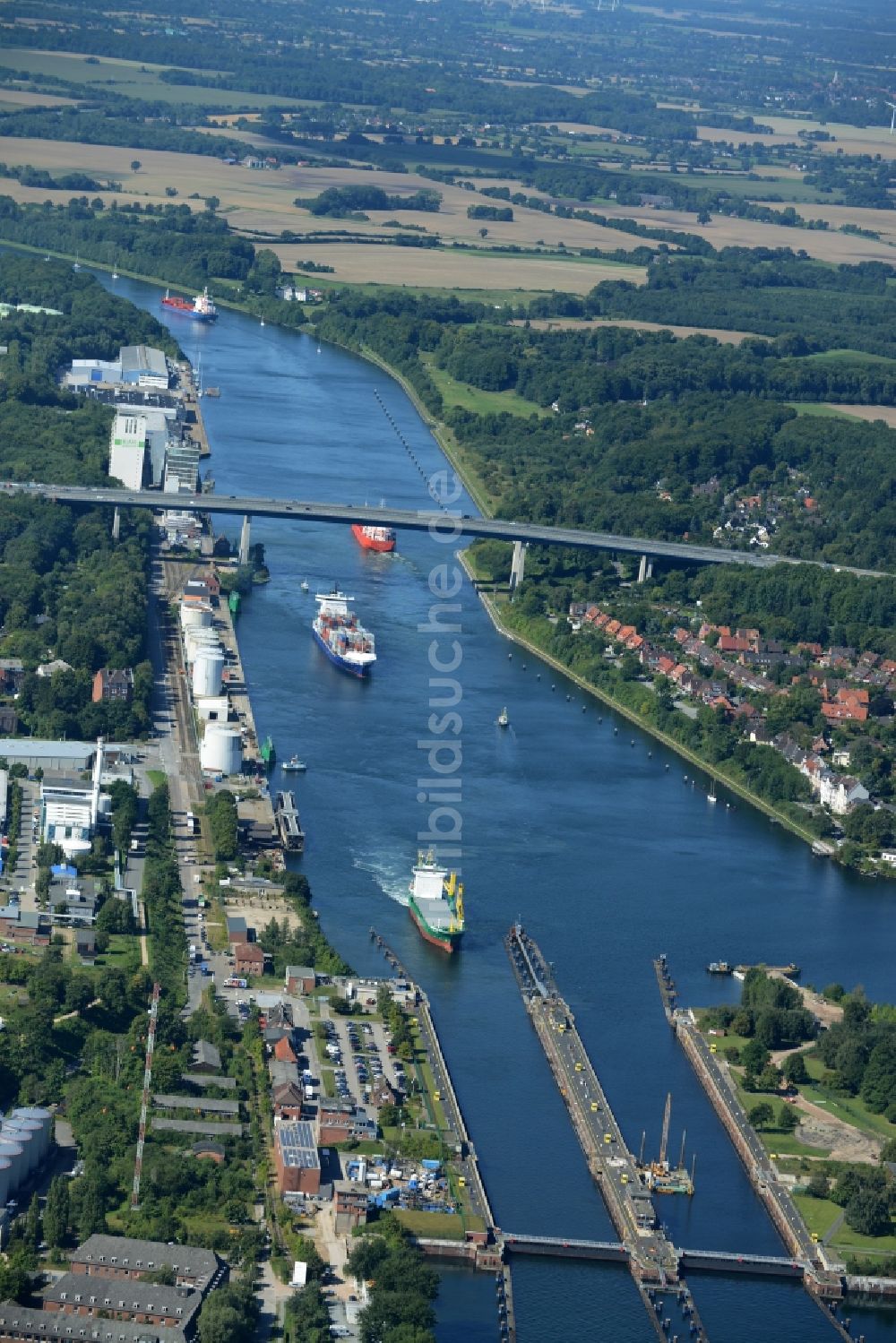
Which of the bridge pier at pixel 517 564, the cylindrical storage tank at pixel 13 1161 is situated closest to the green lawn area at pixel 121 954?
the cylindrical storage tank at pixel 13 1161

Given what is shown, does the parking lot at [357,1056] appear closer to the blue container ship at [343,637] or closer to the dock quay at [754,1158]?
the dock quay at [754,1158]

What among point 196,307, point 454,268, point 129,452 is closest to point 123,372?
point 129,452

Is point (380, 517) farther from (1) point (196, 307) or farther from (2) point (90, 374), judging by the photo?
(1) point (196, 307)

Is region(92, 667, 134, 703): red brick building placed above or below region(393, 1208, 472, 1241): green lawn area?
above

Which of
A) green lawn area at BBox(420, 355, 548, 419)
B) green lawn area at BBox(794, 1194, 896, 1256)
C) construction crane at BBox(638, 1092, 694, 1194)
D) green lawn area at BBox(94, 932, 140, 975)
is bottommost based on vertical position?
green lawn area at BBox(420, 355, 548, 419)

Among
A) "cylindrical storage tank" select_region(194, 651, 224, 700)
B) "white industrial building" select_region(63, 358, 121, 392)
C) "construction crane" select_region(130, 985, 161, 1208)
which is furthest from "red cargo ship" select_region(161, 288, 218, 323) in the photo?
"construction crane" select_region(130, 985, 161, 1208)

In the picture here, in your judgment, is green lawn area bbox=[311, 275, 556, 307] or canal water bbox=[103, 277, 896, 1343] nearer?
canal water bbox=[103, 277, 896, 1343]

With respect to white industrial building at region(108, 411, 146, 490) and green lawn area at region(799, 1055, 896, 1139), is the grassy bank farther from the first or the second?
green lawn area at region(799, 1055, 896, 1139)

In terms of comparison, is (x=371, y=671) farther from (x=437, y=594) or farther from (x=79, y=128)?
(x=79, y=128)
